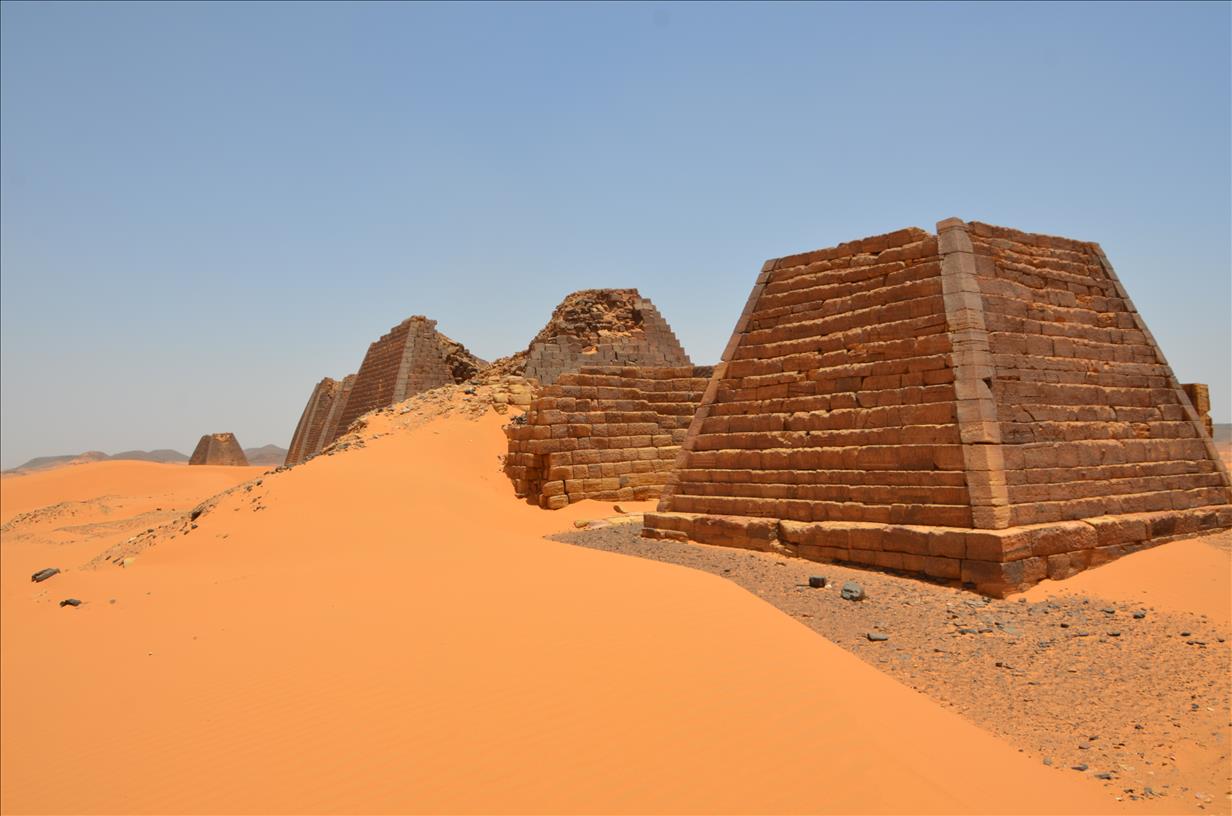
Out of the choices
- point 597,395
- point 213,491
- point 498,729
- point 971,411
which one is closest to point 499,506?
point 597,395

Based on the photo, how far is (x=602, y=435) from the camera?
1316 cm

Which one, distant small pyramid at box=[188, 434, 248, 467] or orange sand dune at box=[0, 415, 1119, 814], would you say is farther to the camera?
distant small pyramid at box=[188, 434, 248, 467]

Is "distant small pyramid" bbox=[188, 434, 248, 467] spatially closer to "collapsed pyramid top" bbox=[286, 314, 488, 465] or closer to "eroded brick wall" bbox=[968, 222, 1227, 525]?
"collapsed pyramid top" bbox=[286, 314, 488, 465]

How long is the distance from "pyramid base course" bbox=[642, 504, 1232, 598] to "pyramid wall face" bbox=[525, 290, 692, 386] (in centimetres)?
918

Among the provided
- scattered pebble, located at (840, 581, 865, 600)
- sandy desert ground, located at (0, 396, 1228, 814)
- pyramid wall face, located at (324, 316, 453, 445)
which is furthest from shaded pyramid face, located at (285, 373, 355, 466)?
scattered pebble, located at (840, 581, 865, 600)

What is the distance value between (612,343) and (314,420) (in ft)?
55.8

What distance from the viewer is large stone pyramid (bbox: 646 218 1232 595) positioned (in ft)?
22.6

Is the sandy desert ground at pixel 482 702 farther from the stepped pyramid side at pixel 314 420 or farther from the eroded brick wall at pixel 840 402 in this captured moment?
the stepped pyramid side at pixel 314 420

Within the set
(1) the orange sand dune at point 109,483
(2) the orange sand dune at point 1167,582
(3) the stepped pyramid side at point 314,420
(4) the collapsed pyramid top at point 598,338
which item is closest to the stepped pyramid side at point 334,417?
(3) the stepped pyramid side at point 314,420

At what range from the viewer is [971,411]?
7059mm

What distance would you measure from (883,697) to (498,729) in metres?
2.22

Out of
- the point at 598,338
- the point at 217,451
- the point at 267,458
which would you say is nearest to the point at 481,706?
the point at 598,338

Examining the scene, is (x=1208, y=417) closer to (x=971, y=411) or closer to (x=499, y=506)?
(x=971, y=411)

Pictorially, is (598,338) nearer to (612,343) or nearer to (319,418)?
(612,343)
